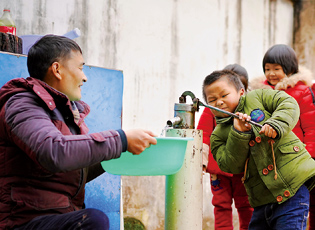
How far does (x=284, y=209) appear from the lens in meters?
2.11

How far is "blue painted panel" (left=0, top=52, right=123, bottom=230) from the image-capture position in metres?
2.36

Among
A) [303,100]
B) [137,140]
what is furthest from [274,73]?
[137,140]

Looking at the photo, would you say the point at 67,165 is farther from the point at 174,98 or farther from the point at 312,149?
the point at 174,98

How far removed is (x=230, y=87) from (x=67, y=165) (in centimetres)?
128

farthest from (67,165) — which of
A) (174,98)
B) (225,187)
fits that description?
(174,98)

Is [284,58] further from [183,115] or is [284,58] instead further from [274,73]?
[183,115]

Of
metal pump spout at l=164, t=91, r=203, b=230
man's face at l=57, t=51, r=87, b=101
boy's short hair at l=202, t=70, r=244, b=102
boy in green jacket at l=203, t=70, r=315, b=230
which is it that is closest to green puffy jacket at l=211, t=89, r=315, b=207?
boy in green jacket at l=203, t=70, r=315, b=230

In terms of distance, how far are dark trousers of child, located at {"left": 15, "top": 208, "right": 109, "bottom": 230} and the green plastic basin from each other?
0.27 meters

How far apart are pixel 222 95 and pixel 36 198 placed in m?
1.23

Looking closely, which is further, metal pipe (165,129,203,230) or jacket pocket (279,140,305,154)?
jacket pocket (279,140,305,154)

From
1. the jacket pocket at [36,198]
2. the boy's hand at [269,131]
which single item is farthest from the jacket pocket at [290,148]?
the jacket pocket at [36,198]

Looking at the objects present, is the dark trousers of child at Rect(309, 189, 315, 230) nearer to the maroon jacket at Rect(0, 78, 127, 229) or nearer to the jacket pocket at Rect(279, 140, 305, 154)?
the jacket pocket at Rect(279, 140, 305, 154)

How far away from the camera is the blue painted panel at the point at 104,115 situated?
2357mm

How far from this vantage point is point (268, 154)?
7.04 feet
